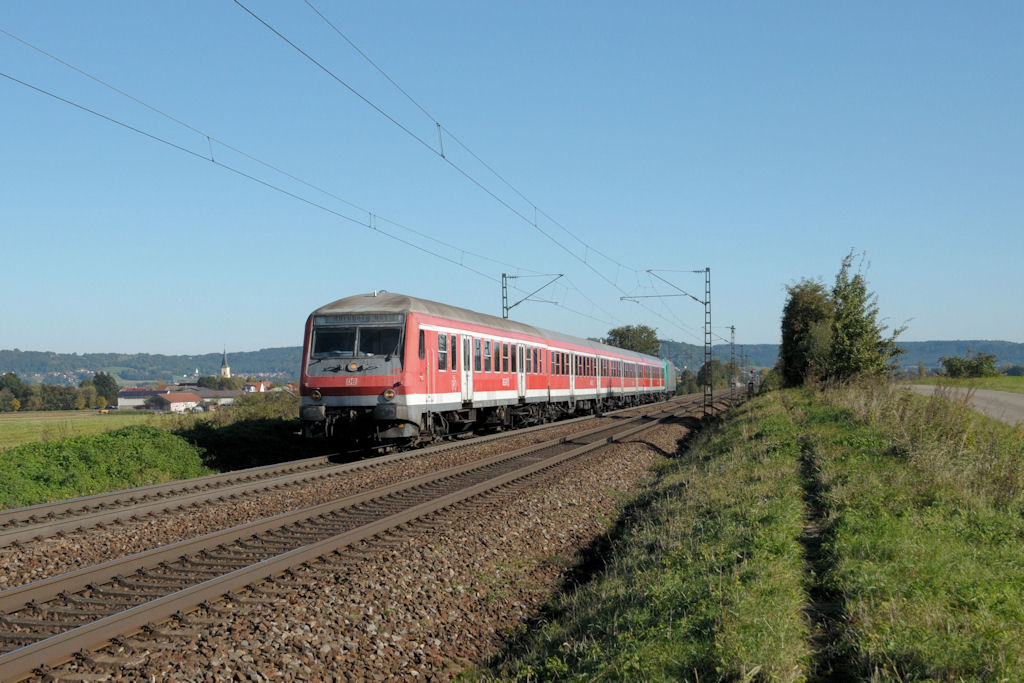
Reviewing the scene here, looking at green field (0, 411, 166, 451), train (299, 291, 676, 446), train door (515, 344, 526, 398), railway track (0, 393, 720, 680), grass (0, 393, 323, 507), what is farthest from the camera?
train door (515, 344, 526, 398)

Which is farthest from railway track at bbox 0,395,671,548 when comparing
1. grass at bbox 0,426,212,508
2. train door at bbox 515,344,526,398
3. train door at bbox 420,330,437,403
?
train door at bbox 515,344,526,398

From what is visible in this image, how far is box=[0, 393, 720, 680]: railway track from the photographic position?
5.72m

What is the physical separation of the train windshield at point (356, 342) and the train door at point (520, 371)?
353 inches

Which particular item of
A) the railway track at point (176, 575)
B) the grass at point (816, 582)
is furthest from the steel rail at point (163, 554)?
the grass at point (816, 582)

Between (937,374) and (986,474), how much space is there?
27.3 ft

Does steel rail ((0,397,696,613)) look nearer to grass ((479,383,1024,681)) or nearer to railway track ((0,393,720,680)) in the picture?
railway track ((0,393,720,680))

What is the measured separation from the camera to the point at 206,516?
36.4ft

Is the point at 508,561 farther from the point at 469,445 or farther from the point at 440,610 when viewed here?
the point at 469,445

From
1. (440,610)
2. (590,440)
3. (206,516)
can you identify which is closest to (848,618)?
(440,610)

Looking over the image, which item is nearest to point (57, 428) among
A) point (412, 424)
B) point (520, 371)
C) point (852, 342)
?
point (412, 424)

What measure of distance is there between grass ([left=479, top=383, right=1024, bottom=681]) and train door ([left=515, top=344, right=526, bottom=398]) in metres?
13.7

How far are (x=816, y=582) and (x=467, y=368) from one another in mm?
15333

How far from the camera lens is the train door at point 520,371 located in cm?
2647

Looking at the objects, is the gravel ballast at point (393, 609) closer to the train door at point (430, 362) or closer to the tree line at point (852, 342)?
the train door at point (430, 362)
